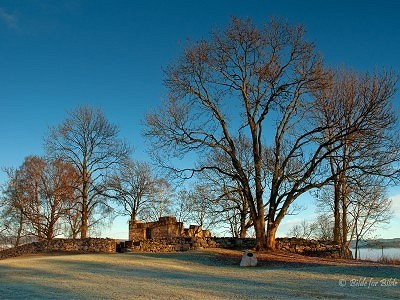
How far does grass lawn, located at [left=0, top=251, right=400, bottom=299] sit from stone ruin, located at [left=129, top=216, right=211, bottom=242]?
1037 cm

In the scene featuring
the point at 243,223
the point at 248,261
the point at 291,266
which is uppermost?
the point at 243,223

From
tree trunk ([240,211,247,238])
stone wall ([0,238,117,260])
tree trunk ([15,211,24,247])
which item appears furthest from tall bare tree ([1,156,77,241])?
tree trunk ([240,211,247,238])

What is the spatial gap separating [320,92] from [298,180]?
221 inches

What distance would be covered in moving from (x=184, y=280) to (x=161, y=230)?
16.9 m

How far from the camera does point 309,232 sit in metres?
43.0

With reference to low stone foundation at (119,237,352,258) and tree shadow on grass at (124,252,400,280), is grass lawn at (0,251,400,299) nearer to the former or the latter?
tree shadow on grass at (124,252,400,280)

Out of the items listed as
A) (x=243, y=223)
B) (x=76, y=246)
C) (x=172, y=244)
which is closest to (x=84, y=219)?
(x=76, y=246)

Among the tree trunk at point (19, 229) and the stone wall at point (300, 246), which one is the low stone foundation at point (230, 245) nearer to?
the stone wall at point (300, 246)

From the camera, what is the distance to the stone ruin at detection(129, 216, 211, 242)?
3003cm

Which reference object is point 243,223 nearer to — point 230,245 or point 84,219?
point 230,245

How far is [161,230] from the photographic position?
1188 inches

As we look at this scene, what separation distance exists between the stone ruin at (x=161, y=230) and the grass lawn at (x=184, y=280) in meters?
10.4

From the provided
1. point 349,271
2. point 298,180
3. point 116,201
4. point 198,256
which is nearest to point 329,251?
point 298,180

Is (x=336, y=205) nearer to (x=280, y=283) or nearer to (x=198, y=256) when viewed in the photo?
(x=198, y=256)
